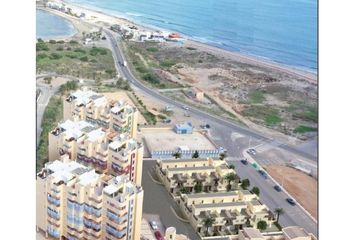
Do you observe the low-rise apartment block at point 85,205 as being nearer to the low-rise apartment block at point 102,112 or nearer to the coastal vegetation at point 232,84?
the low-rise apartment block at point 102,112

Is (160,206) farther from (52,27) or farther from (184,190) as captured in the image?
(52,27)

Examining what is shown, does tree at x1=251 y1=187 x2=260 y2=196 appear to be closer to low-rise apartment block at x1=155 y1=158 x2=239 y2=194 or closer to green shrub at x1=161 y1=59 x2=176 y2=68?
low-rise apartment block at x1=155 y1=158 x2=239 y2=194

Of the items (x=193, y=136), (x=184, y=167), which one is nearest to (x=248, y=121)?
(x=193, y=136)

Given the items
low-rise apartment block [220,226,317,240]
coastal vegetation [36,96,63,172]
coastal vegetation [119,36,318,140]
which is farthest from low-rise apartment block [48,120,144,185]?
coastal vegetation [119,36,318,140]

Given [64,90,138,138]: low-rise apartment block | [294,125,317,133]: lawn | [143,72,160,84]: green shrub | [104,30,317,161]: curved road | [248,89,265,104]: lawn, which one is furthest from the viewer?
[143,72,160,84]: green shrub

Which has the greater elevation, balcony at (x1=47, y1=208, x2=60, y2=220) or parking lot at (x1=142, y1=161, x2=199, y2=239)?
balcony at (x1=47, y1=208, x2=60, y2=220)

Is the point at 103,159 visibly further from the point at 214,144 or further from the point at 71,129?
the point at 214,144

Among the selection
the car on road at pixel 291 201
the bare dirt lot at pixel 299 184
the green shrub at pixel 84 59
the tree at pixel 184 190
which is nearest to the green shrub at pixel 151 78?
the green shrub at pixel 84 59
